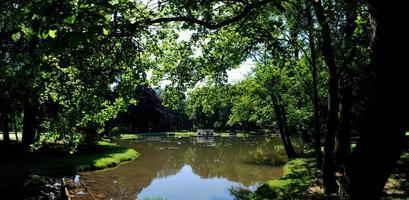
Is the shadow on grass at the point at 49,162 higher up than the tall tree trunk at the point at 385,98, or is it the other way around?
the tall tree trunk at the point at 385,98

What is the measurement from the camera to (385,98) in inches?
144

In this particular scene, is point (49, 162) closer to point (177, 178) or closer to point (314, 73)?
point (177, 178)

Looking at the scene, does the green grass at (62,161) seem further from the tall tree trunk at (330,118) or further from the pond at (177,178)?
the tall tree trunk at (330,118)

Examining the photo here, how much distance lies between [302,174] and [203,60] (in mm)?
11537

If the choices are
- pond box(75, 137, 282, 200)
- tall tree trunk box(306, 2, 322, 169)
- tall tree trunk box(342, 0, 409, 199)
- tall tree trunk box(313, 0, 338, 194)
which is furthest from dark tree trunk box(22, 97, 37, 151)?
tall tree trunk box(342, 0, 409, 199)

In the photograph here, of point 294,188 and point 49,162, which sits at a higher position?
point 49,162

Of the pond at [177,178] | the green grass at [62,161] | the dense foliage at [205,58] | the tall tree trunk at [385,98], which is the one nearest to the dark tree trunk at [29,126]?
the green grass at [62,161]

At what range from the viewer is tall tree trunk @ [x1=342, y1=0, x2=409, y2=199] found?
141 inches

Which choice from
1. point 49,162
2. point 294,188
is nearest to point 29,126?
point 49,162

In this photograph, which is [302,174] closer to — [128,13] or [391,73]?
[128,13]

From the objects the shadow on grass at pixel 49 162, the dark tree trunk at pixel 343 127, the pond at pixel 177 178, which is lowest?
the pond at pixel 177 178

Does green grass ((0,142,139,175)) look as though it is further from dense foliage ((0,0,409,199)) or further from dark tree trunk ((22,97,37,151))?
dense foliage ((0,0,409,199))

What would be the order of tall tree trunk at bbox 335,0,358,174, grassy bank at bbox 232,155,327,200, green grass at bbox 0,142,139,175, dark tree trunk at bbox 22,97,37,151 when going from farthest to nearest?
dark tree trunk at bbox 22,97,37,151 < green grass at bbox 0,142,139,175 < grassy bank at bbox 232,155,327,200 < tall tree trunk at bbox 335,0,358,174

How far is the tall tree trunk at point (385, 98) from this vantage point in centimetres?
357
